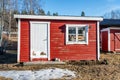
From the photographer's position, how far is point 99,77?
398 inches

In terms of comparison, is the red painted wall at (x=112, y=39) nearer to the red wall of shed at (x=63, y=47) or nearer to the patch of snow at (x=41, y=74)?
the red wall of shed at (x=63, y=47)

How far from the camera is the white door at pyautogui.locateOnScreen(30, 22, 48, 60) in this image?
13.5 metres

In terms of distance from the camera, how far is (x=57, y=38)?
45.4 ft

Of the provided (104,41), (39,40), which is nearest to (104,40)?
(104,41)

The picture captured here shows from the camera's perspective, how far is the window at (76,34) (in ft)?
45.7

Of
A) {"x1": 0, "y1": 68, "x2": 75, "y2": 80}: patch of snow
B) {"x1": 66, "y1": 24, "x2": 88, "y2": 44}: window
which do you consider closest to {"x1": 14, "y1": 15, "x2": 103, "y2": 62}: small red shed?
{"x1": 66, "y1": 24, "x2": 88, "y2": 44}: window

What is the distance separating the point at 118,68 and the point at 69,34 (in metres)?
3.55

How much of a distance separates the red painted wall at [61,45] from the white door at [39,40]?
0.76 feet

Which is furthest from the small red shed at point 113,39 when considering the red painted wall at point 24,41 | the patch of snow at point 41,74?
the patch of snow at point 41,74

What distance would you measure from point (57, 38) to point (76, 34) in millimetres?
1165

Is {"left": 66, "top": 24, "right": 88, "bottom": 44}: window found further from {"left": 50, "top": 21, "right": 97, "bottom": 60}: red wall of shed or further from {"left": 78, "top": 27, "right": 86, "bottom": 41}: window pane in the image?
{"left": 50, "top": 21, "right": 97, "bottom": 60}: red wall of shed

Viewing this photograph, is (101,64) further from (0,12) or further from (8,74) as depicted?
(0,12)

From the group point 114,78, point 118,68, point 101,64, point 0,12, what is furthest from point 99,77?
point 0,12

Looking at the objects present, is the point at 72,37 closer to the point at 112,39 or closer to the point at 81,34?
the point at 81,34
